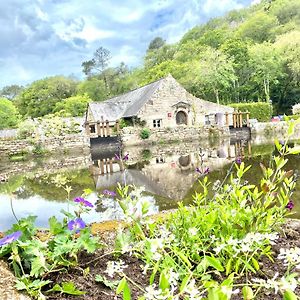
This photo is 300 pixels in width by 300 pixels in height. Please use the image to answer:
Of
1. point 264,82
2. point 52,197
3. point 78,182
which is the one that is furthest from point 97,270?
point 264,82

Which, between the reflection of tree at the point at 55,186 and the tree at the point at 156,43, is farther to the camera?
the tree at the point at 156,43

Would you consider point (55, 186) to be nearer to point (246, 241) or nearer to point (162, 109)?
point (246, 241)

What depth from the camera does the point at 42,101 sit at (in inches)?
2201

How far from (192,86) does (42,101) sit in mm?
24077

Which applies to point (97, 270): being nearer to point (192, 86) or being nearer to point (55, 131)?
point (55, 131)

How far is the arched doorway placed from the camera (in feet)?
112

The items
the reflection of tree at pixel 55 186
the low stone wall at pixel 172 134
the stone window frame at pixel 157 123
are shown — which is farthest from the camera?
the stone window frame at pixel 157 123

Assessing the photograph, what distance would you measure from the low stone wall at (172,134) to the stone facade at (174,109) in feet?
10.4

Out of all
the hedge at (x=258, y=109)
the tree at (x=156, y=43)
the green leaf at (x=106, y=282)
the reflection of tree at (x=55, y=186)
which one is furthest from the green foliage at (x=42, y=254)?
the tree at (x=156, y=43)

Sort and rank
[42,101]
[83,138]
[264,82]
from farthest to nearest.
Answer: [42,101]
[264,82]
[83,138]

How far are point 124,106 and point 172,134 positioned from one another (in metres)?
8.60

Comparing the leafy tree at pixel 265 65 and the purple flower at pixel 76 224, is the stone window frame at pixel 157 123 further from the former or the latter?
the purple flower at pixel 76 224

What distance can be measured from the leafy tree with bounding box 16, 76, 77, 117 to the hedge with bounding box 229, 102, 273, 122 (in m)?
28.8

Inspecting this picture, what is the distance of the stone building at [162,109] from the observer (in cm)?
3148
